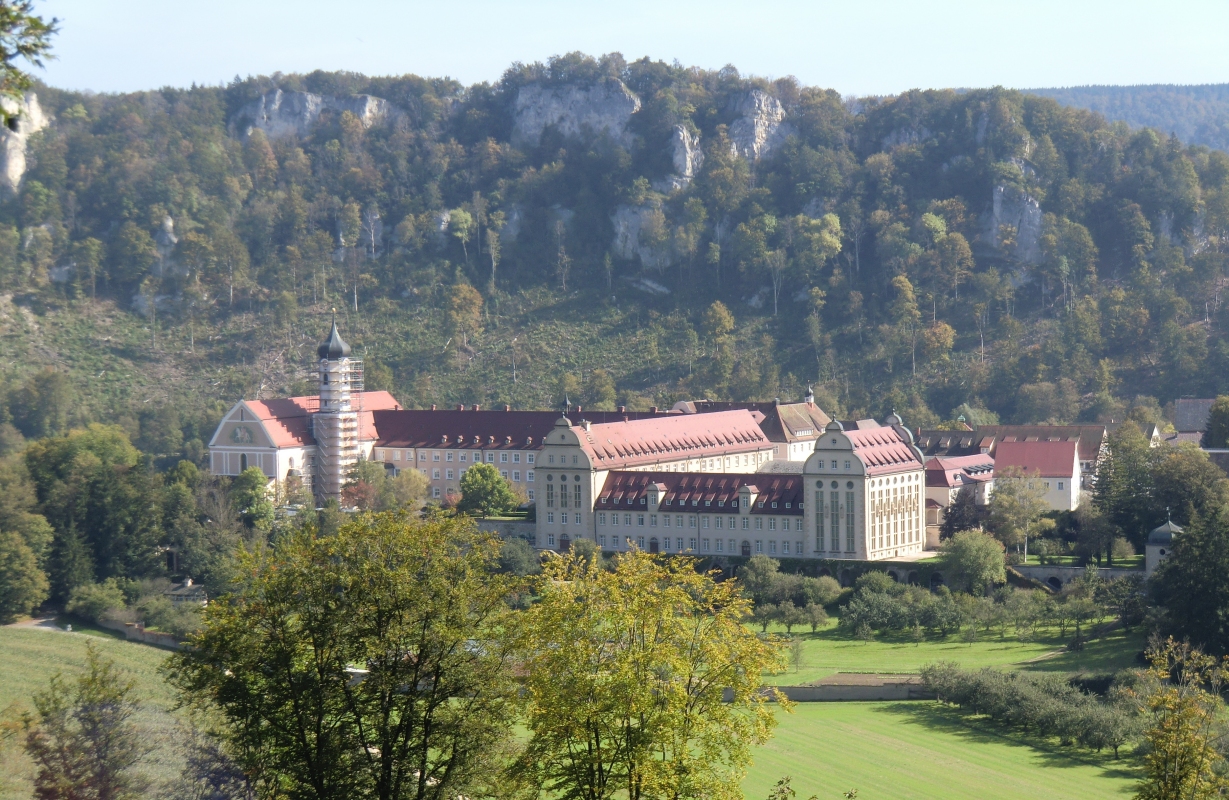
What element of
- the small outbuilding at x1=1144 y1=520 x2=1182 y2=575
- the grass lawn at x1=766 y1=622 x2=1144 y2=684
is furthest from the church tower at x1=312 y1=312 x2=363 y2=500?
the small outbuilding at x1=1144 y1=520 x2=1182 y2=575

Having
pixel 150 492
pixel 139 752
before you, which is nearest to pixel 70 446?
pixel 150 492

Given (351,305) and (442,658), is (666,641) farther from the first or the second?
(351,305)

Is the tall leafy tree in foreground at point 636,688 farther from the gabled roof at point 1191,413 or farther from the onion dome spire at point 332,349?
the gabled roof at point 1191,413

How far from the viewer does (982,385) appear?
134m

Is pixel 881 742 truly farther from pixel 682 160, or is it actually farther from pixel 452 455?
pixel 682 160

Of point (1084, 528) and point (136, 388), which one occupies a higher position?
point (136, 388)

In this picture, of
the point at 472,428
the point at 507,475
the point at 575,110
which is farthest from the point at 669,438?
the point at 575,110

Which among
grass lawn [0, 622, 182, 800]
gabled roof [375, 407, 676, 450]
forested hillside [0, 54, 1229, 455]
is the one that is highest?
forested hillside [0, 54, 1229, 455]

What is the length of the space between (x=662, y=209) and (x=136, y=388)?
53.2 meters

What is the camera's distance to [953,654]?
232 feet

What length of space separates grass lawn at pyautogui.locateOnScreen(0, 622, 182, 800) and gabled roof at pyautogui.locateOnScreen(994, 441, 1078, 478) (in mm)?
46864

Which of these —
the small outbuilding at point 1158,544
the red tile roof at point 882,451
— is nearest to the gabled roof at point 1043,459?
the red tile roof at point 882,451

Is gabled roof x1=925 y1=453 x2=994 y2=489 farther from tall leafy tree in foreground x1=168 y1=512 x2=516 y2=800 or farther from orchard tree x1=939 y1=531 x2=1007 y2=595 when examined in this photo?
tall leafy tree in foreground x1=168 y1=512 x2=516 y2=800

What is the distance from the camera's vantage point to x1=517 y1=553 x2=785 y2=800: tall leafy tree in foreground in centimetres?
3241
